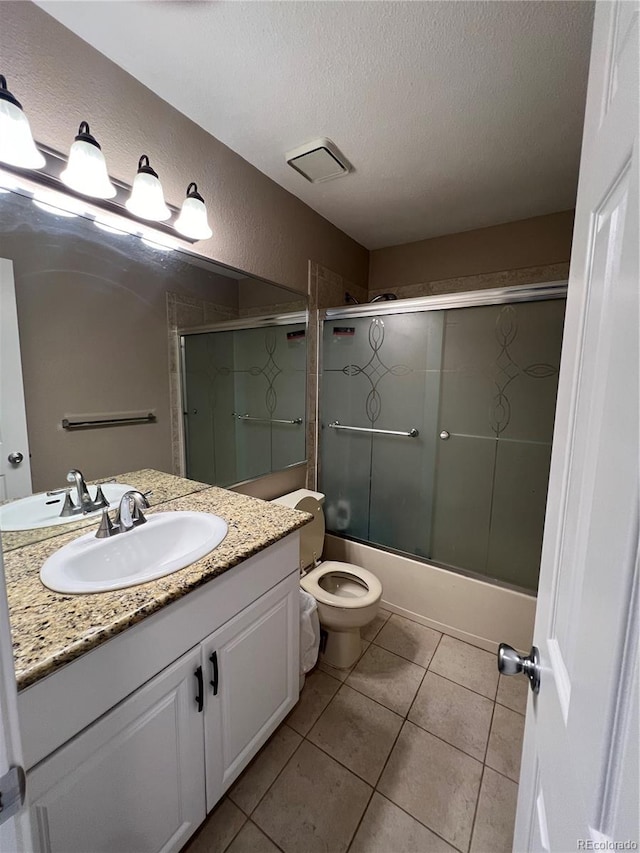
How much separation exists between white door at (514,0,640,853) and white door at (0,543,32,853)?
576 millimetres

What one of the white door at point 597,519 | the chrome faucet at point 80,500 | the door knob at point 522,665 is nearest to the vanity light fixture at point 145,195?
the chrome faucet at point 80,500

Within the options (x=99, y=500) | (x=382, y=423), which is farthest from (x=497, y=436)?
(x=99, y=500)

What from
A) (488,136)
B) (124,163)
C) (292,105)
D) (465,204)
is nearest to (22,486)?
(124,163)

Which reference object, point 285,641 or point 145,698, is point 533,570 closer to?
point 285,641

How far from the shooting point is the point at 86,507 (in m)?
1.11

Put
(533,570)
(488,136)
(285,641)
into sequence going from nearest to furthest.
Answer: (285,641) < (488,136) < (533,570)

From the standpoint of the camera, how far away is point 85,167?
98cm

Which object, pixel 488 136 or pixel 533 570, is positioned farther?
pixel 533 570

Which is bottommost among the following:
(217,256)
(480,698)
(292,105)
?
(480,698)

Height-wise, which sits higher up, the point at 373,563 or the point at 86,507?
the point at 86,507

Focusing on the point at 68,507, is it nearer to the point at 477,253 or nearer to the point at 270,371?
the point at 270,371

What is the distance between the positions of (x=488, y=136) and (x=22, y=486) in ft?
7.15

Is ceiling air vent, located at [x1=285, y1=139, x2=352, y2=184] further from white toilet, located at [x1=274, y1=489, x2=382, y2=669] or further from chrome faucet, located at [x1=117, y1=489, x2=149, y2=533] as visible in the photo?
white toilet, located at [x1=274, y1=489, x2=382, y2=669]

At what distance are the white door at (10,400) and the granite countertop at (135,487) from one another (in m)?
0.12
